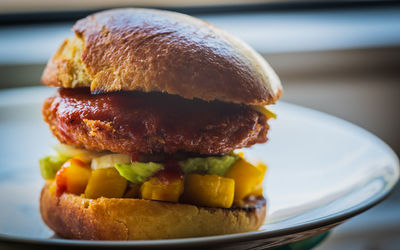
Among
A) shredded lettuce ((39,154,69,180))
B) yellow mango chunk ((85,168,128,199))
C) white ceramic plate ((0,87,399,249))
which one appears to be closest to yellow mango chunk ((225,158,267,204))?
white ceramic plate ((0,87,399,249))

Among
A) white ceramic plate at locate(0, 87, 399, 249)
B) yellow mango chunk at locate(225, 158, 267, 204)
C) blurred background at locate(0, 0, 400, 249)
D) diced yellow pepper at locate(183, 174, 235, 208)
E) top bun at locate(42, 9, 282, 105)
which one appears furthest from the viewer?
blurred background at locate(0, 0, 400, 249)

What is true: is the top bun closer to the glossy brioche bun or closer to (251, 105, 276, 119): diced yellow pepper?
(251, 105, 276, 119): diced yellow pepper

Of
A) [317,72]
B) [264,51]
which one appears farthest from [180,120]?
[317,72]

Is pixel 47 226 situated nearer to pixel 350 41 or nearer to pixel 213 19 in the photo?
pixel 213 19

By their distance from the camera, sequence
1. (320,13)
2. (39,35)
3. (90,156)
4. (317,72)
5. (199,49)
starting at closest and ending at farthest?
(199,49) < (90,156) < (39,35) < (317,72) < (320,13)

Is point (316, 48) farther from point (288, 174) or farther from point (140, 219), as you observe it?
point (140, 219)

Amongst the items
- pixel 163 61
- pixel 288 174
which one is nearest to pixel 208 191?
pixel 163 61

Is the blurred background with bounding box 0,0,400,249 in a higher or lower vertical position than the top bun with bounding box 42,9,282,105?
lower
